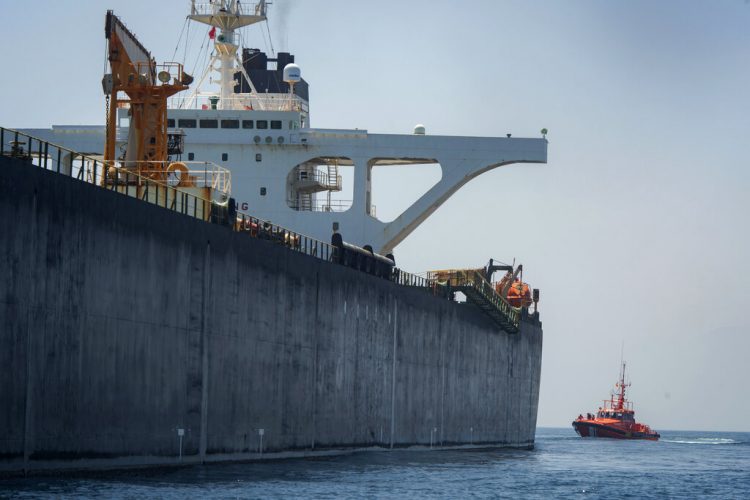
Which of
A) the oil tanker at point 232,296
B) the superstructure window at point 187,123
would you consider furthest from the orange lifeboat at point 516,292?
the superstructure window at point 187,123

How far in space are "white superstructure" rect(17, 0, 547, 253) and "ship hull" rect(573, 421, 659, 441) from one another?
221ft

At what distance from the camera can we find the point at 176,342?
1152 inches

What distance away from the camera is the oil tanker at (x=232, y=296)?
24.7m

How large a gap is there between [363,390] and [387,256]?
933 centimetres

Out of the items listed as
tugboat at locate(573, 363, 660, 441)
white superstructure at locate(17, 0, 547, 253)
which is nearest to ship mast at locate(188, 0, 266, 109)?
white superstructure at locate(17, 0, 547, 253)

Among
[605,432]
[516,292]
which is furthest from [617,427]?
[516,292]

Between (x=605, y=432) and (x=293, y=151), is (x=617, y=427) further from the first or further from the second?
(x=293, y=151)

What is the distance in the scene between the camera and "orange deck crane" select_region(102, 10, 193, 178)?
38.2 metres

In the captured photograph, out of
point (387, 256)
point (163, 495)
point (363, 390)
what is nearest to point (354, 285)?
point (363, 390)

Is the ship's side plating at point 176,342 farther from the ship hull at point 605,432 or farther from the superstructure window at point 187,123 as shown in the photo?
the ship hull at point 605,432

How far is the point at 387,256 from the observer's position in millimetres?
49875

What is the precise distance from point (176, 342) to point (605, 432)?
88524 mm

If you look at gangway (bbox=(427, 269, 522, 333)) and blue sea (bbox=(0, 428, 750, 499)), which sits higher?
gangway (bbox=(427, 269, 522, 333))

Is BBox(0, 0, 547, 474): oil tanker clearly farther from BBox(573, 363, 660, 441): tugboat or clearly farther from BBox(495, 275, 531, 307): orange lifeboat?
BBox(573, 363, 660, 441): tugboat
